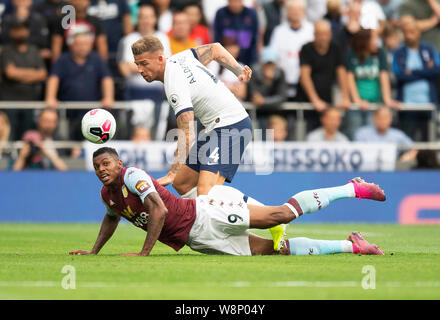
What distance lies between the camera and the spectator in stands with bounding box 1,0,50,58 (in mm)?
17438

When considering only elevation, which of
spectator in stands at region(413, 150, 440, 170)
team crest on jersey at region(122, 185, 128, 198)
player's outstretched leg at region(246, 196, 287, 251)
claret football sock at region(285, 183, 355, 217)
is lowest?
player's outstretched leg at region(246, 196, 287, 251)

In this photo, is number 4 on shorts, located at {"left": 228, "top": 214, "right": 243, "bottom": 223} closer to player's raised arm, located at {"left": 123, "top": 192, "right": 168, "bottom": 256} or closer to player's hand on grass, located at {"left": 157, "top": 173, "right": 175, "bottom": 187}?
player's raised arm, located at {"left": 123, "top": 192, "right": 168, "bottom": 256}

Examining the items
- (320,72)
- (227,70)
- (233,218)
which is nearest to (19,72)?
(227,70)

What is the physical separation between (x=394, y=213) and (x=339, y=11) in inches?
179

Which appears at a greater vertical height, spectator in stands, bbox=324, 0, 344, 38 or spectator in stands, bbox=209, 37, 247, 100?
spectator in stands, bbox=324, 0, 344, 38

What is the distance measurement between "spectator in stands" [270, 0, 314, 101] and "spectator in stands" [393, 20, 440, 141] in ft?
6.70

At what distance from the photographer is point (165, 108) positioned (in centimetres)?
1728

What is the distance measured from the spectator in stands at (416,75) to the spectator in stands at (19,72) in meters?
7.53

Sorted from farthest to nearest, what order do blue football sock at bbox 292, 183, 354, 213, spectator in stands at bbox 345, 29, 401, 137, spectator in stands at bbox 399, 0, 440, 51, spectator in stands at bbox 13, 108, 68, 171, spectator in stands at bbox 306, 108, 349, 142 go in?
spectator in stands at bbox 399, 0, 440, 51
spectator in stands at bbox 345, 29, 401, 137
spectator in stands at bbox 306, 108, 349, 142
spectator in stands at bbox 13, 108, 68, 171
blue football sock at bbox 292, 183, 354, 213

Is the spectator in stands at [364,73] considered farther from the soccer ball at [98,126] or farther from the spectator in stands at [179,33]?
the soccer ball at [98,126]

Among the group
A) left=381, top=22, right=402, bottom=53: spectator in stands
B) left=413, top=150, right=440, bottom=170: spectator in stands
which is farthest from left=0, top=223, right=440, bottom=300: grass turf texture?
left=381, top=22, right=402, bottom=53: spectator in stands
